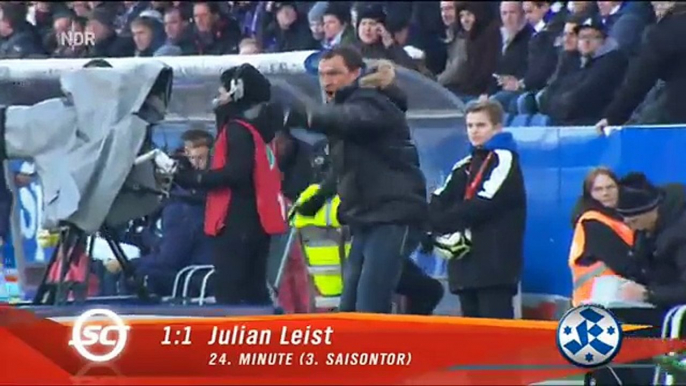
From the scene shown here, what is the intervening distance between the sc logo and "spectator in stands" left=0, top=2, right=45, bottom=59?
0.99 metres

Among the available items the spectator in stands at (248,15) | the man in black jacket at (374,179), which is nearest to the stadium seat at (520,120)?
the man in black jacket at (374,179)

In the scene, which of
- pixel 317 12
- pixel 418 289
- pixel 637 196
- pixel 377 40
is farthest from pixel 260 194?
pixel 317 12

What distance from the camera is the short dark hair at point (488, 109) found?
6.56 m

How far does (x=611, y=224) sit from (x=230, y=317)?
1.54 m

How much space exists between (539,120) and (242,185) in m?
1.41

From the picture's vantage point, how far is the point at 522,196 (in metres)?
6.63

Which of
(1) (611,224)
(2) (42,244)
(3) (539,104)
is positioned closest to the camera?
(2) (42,244)

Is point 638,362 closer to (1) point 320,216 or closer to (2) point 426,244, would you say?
(2) point 426,244

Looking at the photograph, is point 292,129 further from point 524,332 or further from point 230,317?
point 524,332

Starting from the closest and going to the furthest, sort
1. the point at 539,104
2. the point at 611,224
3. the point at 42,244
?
the point at 42,244
the point at 611,224
the point at 539,104

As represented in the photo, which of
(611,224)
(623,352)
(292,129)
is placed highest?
(292,129)

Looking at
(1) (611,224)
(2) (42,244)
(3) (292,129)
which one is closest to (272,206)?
(3) (292,129)

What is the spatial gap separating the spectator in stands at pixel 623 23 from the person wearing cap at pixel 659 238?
89 cm

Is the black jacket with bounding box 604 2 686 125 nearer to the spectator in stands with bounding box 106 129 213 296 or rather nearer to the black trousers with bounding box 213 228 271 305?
the black trousers with bounding box 213 228 271 305
